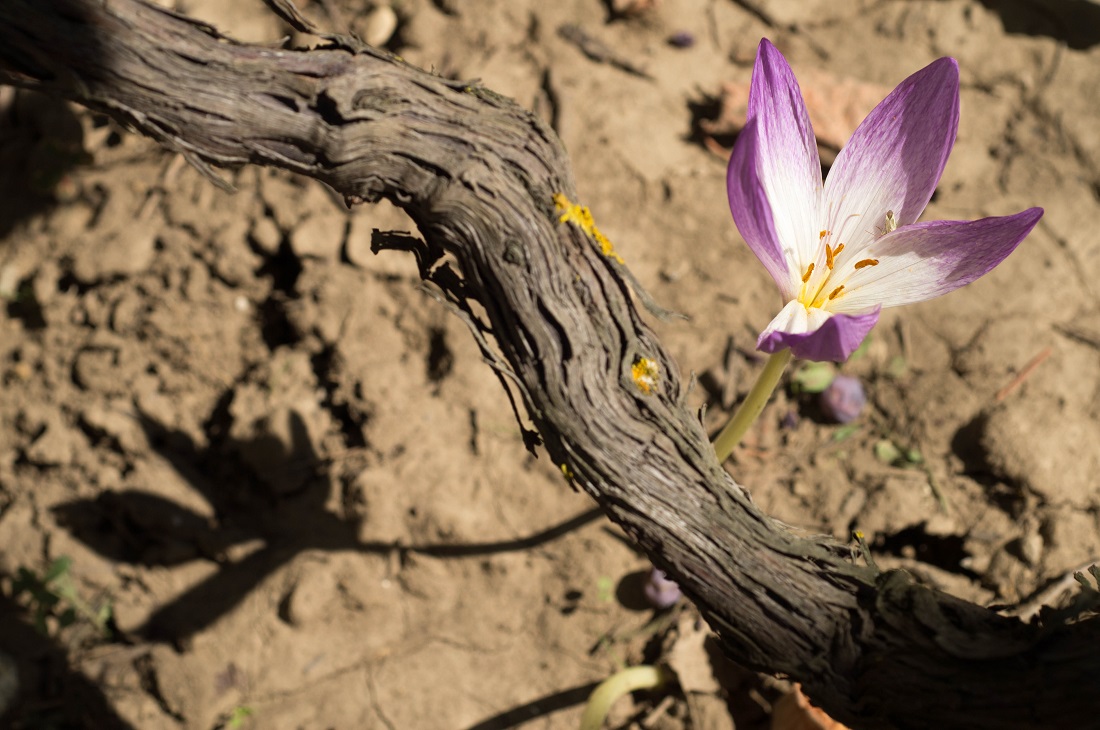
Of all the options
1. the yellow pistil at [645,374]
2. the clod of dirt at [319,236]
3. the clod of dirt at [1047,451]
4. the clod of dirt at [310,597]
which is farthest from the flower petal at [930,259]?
the clod of dirt at [319,236]

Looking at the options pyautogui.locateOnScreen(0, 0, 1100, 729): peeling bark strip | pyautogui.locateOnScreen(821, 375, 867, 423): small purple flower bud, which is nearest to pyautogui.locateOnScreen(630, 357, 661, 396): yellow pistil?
pyautogui.locateOnScreen(0, 0, 1100, 729): peeling bark strip

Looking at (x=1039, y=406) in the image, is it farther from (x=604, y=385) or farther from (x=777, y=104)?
(x=604, y=385)

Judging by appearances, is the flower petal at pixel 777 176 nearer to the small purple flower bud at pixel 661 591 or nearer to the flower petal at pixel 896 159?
the flower petal at pixel 896 159

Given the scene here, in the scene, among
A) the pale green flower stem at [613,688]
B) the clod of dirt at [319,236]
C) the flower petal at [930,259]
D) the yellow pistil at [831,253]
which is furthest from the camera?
the clod of dirt at [319,236]

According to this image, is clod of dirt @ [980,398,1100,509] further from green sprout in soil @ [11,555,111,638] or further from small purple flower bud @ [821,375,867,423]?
green sprout in soil @ [11,555,111,638]

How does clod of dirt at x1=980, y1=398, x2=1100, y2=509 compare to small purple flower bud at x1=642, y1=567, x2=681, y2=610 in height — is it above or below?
above

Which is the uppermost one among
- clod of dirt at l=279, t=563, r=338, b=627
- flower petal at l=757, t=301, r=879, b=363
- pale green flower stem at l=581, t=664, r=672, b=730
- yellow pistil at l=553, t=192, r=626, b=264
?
yellow pistil at l=553, t=192, r=626, b=264

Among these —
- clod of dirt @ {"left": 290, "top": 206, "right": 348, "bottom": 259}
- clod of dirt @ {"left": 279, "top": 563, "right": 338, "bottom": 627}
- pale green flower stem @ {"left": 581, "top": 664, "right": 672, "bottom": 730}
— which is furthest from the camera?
clod of dirt @ {"left": 290, "top": 206, "right": 348, "bottom": 259}
